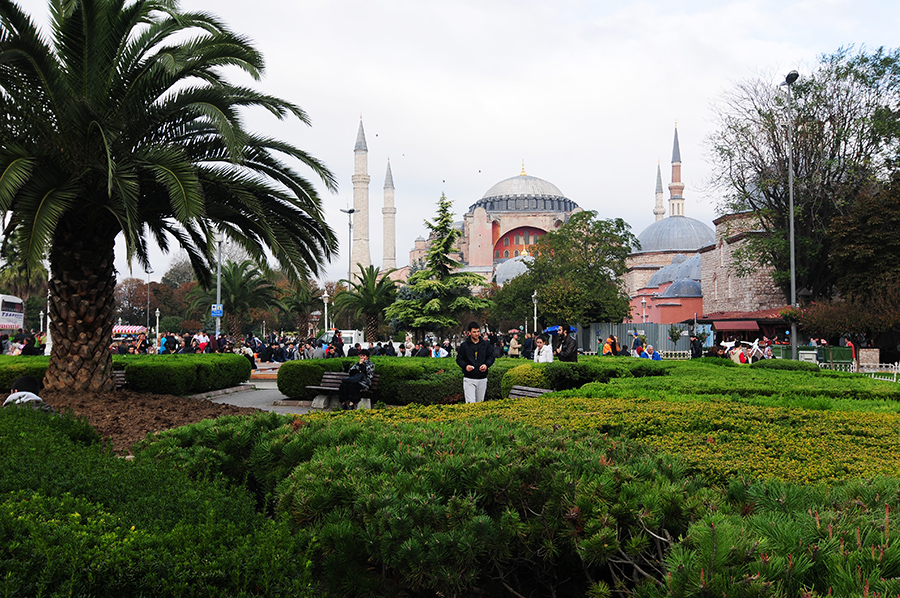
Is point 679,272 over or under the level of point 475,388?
over

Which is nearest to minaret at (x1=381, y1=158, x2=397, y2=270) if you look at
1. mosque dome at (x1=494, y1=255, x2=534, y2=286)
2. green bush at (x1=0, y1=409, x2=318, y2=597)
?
mosque dome at (x1=494, y1=255, x2=534, y2=286)

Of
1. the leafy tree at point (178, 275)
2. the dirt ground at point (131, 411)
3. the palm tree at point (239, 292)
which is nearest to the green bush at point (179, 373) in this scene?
the dirt ground at point (131, 411)

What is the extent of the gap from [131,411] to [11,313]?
116 ft

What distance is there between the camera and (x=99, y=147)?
30.6 feet

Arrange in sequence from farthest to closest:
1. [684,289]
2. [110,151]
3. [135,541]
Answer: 1. [684,289]
2. [110,151]
3. [135,541]

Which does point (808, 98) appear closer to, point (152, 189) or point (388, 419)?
point (152, 189)

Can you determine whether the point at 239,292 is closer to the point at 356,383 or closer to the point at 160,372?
the point at 160,372

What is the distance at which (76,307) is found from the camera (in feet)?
32.4

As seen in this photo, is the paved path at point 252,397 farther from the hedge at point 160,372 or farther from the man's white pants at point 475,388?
the man's white pants at point 475,388

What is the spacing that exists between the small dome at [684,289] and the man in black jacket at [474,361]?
4471 centimetres

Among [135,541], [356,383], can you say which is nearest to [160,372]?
[356,383]

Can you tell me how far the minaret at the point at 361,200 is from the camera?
257ft

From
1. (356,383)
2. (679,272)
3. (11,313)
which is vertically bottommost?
(356,383)

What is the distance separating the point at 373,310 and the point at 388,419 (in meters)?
31.7
